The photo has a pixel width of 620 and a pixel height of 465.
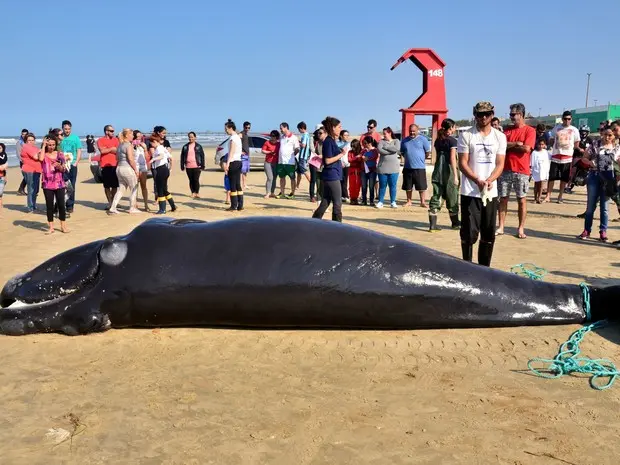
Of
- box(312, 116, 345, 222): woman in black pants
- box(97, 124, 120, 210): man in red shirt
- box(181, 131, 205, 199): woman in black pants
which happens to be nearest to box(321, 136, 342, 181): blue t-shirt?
box(312, 116, 345, 222): woman in black pants

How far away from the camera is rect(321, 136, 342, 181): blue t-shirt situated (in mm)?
9305

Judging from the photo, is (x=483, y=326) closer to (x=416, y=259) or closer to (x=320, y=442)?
(x=416, y=259)

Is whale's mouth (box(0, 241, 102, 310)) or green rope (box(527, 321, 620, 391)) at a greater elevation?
whale's mouth (box(0, 241, 102, 310))

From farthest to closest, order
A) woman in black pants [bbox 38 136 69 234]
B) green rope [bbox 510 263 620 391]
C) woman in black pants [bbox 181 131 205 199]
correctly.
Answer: woman in black pants [bbox 181 131 205 199] → woman in black pants [bbox 38 136 69 234] → green rope [bbox 510 263 620 391]

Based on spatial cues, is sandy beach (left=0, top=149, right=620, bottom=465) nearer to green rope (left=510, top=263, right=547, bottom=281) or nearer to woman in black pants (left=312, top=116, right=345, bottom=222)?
green rope (left=510, top=263, right=547, bottom=281)

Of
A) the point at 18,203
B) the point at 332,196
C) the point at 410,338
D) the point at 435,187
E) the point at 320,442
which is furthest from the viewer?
the point at 18,203

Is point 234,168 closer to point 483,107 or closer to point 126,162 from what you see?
point 126,162

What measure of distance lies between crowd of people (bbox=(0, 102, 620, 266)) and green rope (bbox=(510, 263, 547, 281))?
0.54 metres

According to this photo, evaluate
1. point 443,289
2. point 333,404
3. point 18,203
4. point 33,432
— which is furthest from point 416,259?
point 18,203

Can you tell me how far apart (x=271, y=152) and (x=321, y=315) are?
1138 centimetres

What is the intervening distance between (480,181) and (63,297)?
4.71 m

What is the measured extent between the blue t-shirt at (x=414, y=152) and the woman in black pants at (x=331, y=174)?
423cm

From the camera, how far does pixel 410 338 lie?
489cm

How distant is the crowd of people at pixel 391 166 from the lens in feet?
22.1
